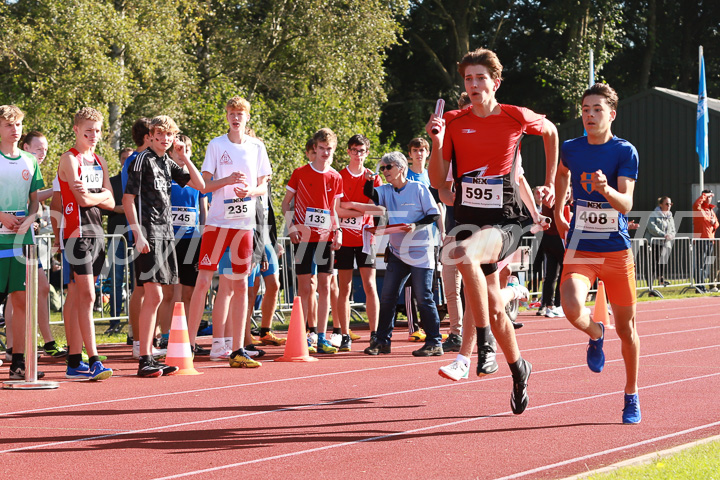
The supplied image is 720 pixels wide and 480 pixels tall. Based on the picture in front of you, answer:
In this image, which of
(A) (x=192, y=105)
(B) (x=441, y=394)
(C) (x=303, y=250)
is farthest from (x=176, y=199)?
(A) (x=192, y=105)

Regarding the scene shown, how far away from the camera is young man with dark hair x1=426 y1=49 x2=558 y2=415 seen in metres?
6.75

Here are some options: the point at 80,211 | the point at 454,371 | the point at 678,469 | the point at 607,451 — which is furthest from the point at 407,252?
the point at 678,469

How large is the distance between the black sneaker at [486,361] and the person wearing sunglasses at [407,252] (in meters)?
3.86

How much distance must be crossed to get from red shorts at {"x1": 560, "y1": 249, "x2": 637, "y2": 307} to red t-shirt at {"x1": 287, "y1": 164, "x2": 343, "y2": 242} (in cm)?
444

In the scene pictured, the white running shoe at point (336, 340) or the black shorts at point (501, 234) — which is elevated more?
the black shorts at point (501, 234)

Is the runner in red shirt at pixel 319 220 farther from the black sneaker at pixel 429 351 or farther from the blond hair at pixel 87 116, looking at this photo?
the blond hair at pixel 87 116

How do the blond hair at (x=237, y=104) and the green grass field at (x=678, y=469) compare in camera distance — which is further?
the blond hair at (x=237, y=104)

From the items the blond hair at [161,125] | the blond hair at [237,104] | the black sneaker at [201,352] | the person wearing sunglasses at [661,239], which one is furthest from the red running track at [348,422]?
the person wearing sunglasses at [661,239]

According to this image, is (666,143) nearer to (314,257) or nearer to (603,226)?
(314,257)

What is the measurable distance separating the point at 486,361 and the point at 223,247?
3.54m

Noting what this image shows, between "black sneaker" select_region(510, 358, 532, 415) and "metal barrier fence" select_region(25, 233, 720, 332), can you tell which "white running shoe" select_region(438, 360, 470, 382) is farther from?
"metal barrier fence" select_region(25, 233, 720, 332)

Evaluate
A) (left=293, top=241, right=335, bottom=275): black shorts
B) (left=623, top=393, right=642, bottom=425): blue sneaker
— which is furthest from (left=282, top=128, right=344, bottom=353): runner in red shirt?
(left=623, top=393, right=642, bottom=425): blue sneaker

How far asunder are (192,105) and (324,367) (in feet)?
76.0

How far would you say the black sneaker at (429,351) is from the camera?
1071 cm
